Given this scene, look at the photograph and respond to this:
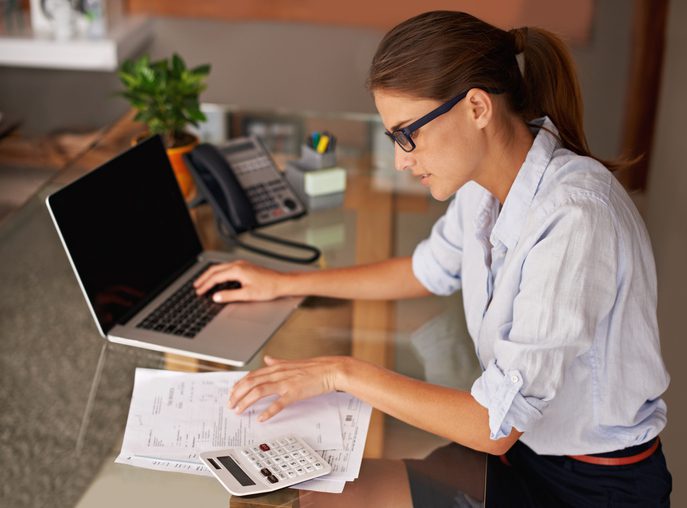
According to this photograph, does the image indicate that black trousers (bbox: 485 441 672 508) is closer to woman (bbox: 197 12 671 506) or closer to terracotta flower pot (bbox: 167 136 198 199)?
woman (bbox: 197 12 671 506)

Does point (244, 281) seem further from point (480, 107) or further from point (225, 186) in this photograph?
point (480, 107)

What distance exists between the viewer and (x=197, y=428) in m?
1.21

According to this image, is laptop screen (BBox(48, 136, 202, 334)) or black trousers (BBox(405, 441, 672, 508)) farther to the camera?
laptop screen (BBox(48, 136, 202, 334))

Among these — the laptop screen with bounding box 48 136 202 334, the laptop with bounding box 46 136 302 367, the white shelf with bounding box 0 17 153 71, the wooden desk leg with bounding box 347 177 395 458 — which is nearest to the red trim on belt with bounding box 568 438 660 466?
the wooden desk leg with bounding box 347 177 395 458

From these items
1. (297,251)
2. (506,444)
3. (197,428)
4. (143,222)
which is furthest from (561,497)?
(143,222)

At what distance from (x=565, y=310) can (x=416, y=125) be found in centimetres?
32

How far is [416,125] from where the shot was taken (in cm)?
121

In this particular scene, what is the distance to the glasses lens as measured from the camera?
1223 millimetres

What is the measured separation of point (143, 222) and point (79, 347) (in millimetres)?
269

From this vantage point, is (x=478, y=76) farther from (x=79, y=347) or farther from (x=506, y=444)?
(x=79, y=347)

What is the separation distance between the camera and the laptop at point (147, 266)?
A: 1402 millimetres

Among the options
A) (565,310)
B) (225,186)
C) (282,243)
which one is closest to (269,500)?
(565,310)

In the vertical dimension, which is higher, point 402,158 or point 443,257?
point 402,158

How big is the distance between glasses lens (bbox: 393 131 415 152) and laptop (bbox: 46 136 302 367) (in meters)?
0.40
